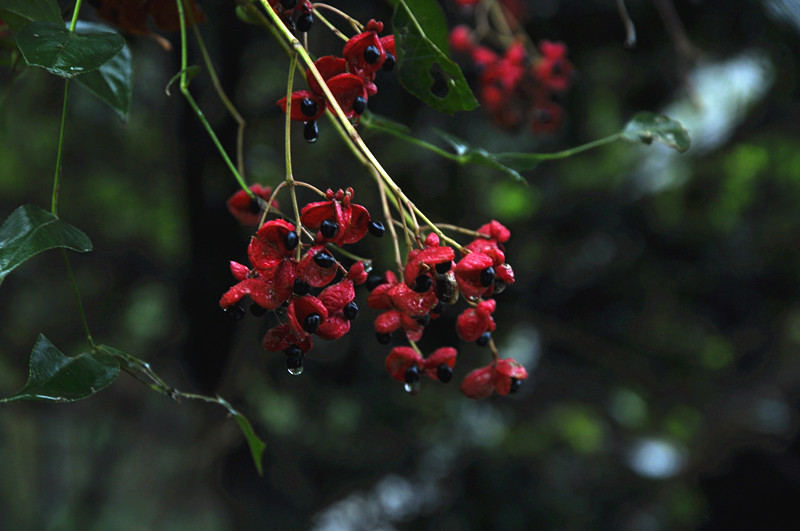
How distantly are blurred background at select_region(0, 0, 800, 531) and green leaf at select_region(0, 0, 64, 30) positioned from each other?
3.18 feet

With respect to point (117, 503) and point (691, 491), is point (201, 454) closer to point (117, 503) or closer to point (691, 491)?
point (117, 503)

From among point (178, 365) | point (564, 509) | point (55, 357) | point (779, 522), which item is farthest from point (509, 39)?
point (779, 522)

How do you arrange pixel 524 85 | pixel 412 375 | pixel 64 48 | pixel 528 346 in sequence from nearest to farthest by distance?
pixel 64 48 → pixel 412 375 → pixel 524 85 → pixel 528 346

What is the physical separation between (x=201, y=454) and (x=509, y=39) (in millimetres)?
1145

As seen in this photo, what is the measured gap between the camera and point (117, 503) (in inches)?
63.6

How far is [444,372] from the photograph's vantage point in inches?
20.6

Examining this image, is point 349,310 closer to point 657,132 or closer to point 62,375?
point 62,375

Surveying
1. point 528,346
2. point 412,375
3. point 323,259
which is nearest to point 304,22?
point 323,259

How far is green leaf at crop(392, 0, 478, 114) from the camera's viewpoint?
1.45ft

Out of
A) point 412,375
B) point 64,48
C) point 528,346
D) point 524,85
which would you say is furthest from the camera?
point 528,346

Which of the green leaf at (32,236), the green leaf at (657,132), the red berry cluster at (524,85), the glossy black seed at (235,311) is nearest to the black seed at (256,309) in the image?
the glossy black seed at (235,311)

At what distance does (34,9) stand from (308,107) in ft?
0.75

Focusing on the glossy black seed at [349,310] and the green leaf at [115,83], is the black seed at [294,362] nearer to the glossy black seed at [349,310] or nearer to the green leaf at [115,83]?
the glossy black seed at [349,310]

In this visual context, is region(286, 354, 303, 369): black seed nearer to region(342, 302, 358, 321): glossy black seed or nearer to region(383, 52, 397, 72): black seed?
region(342, 302, 358, 321): glossy black seed
